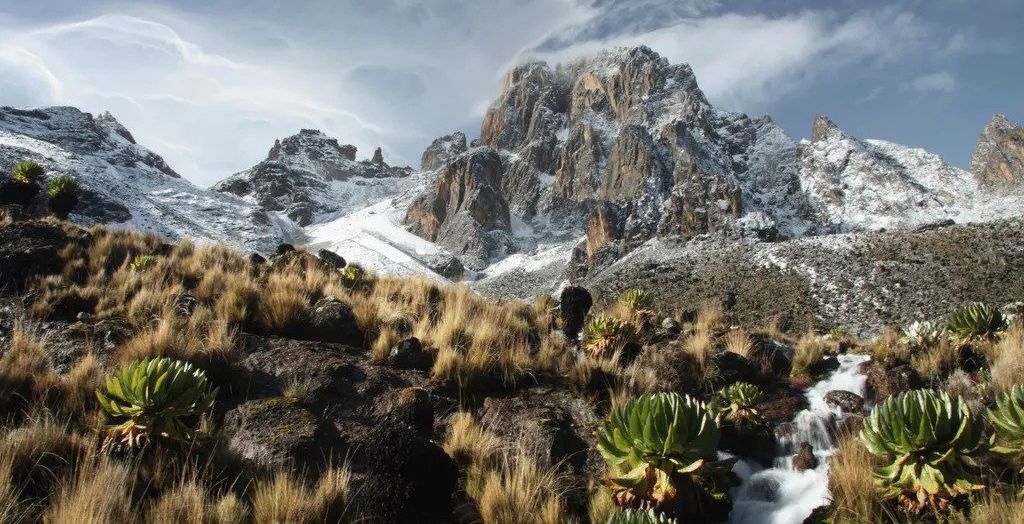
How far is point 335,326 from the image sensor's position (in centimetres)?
696

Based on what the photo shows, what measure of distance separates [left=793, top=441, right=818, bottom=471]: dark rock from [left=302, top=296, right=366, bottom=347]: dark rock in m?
4.90

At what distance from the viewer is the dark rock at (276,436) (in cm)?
403

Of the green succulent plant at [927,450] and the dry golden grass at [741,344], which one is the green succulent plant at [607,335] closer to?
the dry golden grass at [741,344]

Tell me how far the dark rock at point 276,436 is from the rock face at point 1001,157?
21327 cm

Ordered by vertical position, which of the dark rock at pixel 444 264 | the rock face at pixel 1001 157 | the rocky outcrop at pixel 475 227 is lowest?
the dark rock at pixel 444 264

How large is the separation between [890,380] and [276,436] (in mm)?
6484

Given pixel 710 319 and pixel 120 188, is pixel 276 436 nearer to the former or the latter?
pixel 710 319

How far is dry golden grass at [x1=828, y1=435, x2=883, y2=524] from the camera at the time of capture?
12.2 feet

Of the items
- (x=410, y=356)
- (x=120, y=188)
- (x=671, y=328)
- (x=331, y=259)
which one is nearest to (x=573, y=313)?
(x=671, y=328)

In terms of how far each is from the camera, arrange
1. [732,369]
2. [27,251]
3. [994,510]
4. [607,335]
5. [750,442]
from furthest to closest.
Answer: [27,251] → [607,335] → [732,369] → [750,442] → [994,510]

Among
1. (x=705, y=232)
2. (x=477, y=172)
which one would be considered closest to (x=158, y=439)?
(x=705, y=232)

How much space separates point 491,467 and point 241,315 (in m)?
4.04

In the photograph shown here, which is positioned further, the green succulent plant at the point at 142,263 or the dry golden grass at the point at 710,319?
the dry golden grass at the point at 710,319

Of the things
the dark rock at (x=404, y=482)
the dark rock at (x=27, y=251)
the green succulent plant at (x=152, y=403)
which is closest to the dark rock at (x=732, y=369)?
the dark rock at (x=404, y=482)
